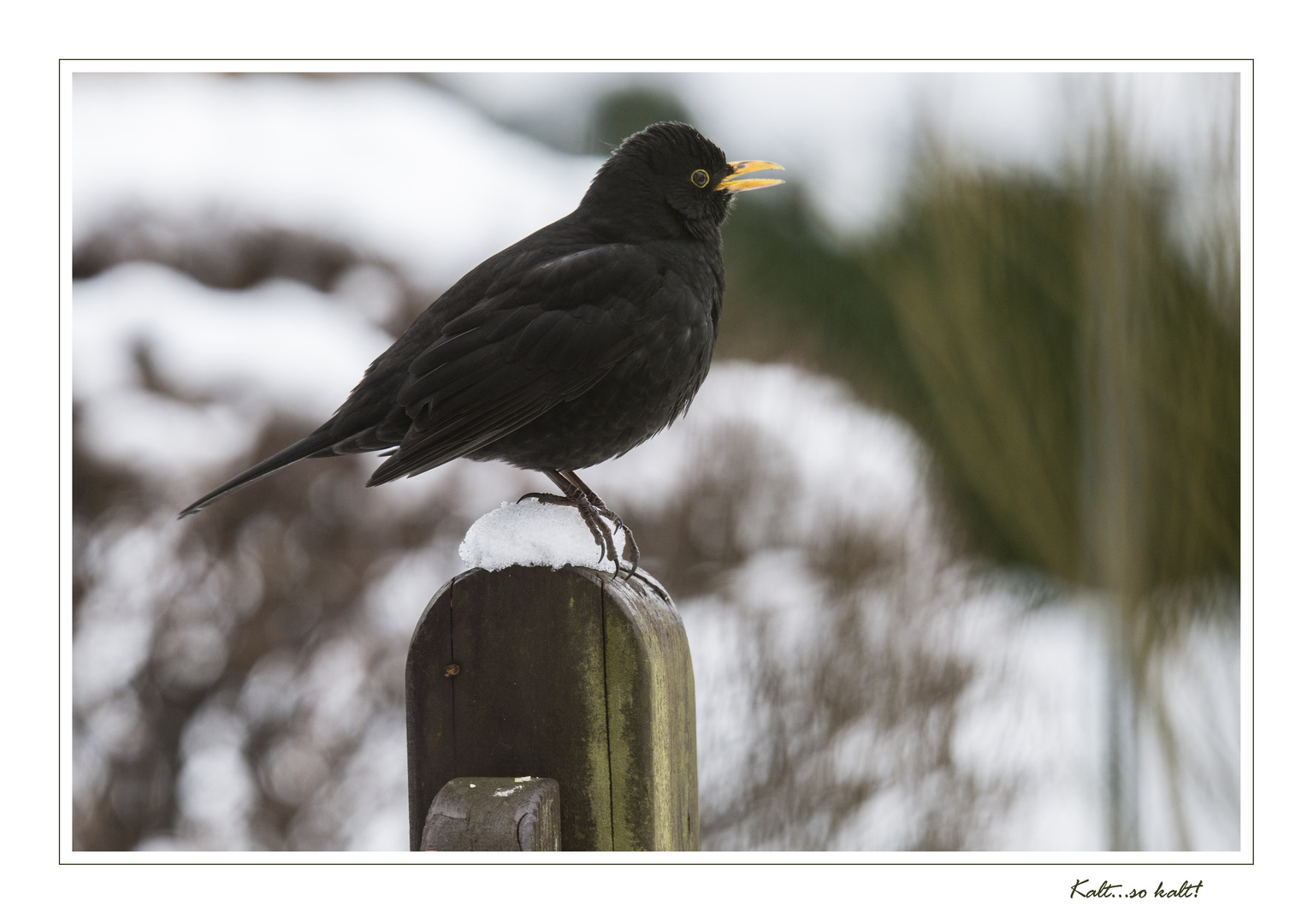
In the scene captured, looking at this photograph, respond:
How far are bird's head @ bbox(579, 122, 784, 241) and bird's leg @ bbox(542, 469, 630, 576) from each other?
610 millimetres

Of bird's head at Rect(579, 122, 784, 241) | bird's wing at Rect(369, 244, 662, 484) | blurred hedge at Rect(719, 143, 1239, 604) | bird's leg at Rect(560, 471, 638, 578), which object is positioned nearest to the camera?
bird's leg at Rect(560, 471, 638, 578)

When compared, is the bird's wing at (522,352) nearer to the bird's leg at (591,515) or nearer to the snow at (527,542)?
the bird's leg at (591,515)

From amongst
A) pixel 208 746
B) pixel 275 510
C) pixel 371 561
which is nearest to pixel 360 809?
pixel 208 746

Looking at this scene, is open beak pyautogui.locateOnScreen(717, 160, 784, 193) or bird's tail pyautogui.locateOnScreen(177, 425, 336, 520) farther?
open beak pyautogui.locateOnScreen(717, 160, 784, 193)

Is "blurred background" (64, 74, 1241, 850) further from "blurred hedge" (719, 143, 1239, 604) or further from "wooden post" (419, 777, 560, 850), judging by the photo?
"wooden post" (419, 777, 560, 850)

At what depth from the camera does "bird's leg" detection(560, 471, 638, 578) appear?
162cm

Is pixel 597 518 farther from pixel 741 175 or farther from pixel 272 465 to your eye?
pixel 741 175

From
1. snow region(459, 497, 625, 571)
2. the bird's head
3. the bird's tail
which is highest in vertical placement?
the bird's head

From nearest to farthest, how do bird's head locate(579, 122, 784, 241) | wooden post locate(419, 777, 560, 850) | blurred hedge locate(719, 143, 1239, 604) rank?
wooden post locate(419, 777, 560, 850)
bird's head locate(579, 122, 784, 241)
blurred hedge locate(719, 143, 1239, 604)

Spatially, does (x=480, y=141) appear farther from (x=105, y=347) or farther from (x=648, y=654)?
(x=648, y=654)

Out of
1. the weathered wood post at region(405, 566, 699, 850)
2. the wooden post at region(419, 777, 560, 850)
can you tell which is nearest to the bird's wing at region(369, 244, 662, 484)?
the weathered wood post at region(405, 566, 699, 850)

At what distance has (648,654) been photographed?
1.17 metres

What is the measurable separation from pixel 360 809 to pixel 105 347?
238 centimetres

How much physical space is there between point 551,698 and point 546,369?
2.61 feet
